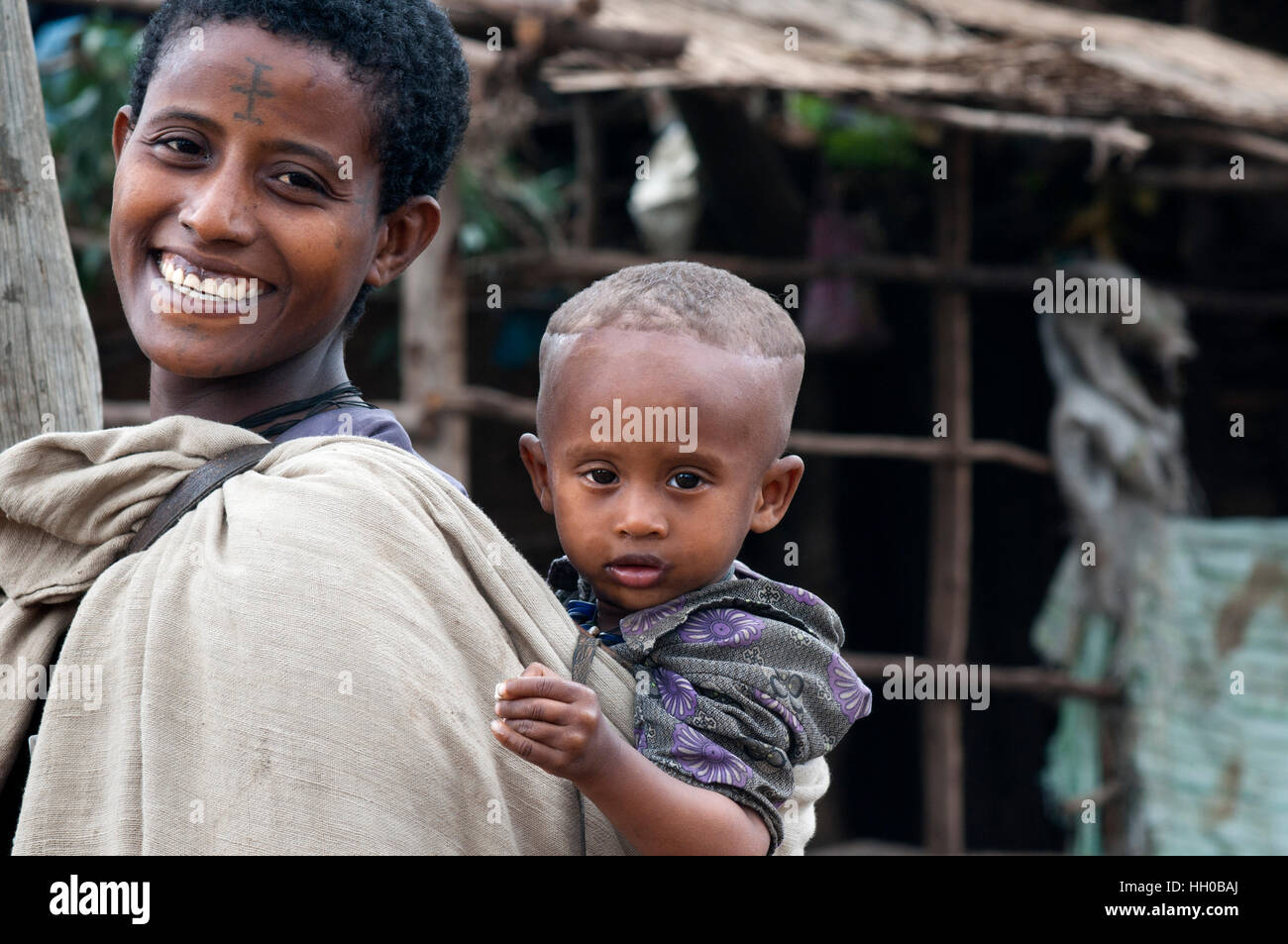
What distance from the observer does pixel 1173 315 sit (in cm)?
570

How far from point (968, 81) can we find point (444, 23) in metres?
3.67

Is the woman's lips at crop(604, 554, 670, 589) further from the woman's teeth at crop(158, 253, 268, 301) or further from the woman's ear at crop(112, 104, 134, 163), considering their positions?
the woman's ear at crop(112, 104, 134, 163)

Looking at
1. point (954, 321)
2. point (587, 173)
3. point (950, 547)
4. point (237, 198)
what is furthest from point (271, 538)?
point (587, 173)

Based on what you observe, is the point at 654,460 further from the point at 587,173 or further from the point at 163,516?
the point at 587,173

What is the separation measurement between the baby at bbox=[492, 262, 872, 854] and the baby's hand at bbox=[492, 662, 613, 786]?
0.45 ft

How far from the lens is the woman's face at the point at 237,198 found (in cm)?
154

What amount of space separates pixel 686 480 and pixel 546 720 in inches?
15.7

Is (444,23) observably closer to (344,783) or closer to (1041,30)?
(344,783)

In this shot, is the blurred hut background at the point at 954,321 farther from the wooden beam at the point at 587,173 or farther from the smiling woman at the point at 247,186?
the smiling woman at the point at 247,186

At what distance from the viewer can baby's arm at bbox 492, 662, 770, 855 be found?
4.26 feet

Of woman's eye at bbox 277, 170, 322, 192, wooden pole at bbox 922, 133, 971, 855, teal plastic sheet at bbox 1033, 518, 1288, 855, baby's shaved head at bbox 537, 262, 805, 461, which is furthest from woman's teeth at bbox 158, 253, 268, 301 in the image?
teal plastic sheet at bbox 1033, 518, 1288, 855

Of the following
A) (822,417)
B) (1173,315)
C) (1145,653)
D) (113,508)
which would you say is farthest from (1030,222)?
(113,508)

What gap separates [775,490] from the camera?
1735mm

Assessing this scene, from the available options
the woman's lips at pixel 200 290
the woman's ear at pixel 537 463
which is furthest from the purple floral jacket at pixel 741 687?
the woman's lips at pixel 200 290
